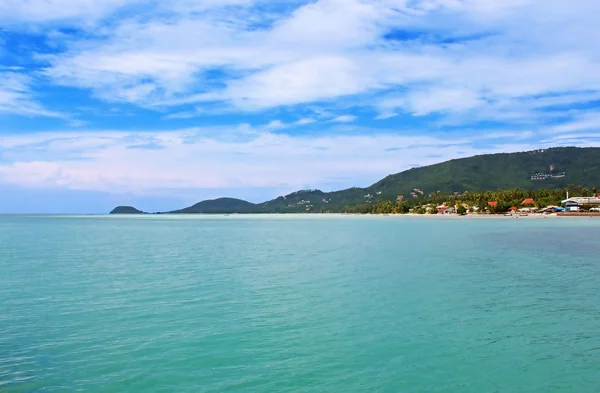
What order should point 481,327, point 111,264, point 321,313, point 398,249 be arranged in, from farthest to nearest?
point 398,249, point 111,264, point 321,313, point 481,327

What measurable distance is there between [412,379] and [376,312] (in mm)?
8779

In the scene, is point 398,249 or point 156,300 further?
point 398,249

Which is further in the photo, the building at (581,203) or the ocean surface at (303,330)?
the building at (581,203)

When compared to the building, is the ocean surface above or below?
below

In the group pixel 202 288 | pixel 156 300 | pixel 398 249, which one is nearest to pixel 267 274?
pixel 202 288

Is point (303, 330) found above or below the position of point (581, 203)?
below

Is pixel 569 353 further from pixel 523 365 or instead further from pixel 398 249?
pixel 398 249

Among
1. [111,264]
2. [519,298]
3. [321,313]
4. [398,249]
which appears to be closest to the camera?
[321,313]

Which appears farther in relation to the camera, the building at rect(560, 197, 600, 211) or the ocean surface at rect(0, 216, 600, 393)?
the building at rect(560, 197, 600, 211)

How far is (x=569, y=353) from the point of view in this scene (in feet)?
55.5

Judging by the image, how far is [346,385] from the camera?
1428 cm

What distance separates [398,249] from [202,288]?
33.8 metres

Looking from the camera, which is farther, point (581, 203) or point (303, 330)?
point (581, 203)

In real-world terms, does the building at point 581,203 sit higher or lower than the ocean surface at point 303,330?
higher
